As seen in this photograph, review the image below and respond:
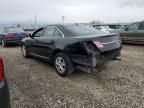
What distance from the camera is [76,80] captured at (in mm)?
4629

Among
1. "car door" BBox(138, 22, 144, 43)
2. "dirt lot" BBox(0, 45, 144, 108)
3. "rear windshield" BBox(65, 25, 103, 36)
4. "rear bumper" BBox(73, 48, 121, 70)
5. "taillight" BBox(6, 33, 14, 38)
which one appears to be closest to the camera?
"dirt lot" BBox(0, 45, 144, 108)

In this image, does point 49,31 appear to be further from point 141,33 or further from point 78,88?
point 141,33

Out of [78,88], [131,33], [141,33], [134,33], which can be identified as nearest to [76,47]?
[78,88]

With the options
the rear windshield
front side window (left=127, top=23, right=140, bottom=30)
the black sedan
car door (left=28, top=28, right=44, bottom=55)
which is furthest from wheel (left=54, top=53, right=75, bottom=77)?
front side window (left=127, top=23, right=140, bottom=30)

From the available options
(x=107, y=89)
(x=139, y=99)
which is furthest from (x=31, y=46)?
(x=139, y=99)

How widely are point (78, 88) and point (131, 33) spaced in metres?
7.38

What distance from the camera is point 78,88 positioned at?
4.10 m

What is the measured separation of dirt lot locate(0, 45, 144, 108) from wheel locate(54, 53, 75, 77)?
197 mm

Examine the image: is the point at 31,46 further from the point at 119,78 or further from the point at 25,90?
the point at 119,78

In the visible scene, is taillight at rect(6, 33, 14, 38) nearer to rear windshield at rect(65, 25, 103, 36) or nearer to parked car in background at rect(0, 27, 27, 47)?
parked car in background at rect(0, 27, 27, 47)

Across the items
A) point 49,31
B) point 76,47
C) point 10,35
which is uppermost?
point 49,31

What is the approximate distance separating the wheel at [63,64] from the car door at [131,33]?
21.7 feet

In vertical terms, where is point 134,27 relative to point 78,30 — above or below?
above

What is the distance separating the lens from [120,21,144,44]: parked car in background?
980cm
